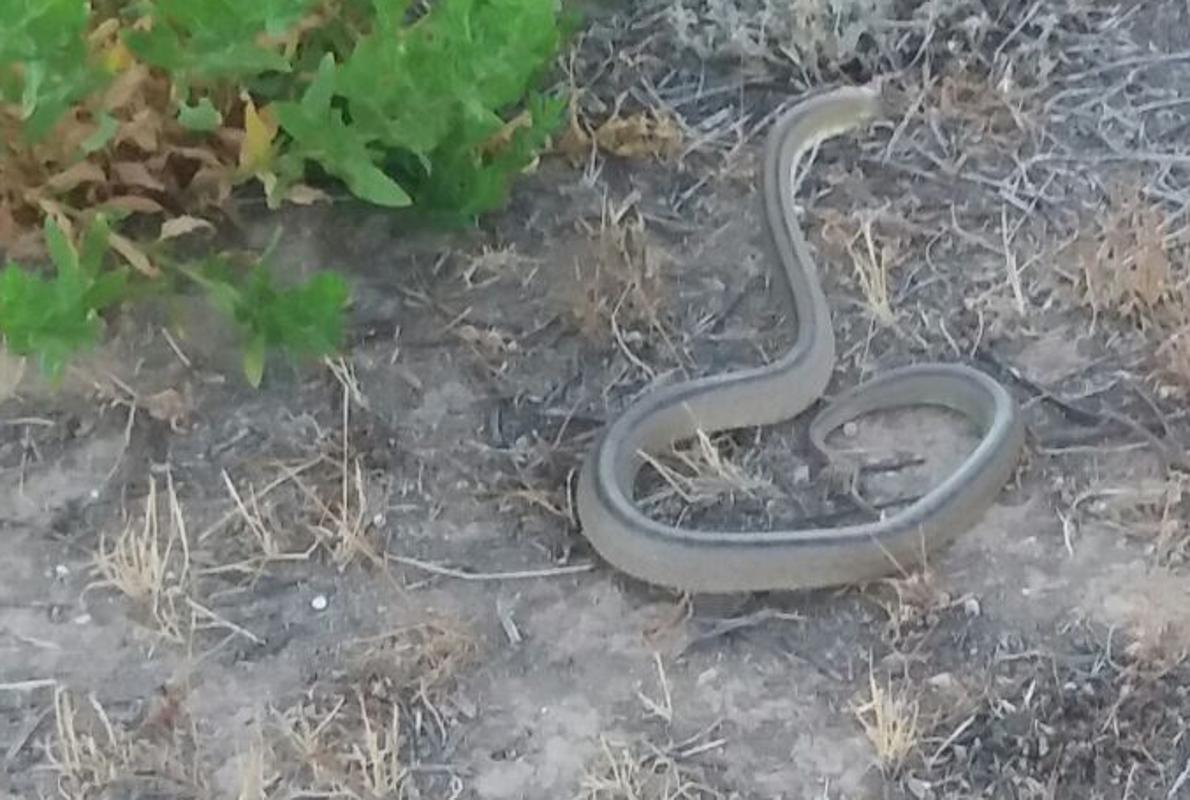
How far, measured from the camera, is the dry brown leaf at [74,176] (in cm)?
302

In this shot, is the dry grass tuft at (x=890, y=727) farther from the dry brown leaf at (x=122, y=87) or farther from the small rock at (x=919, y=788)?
the dry brown leaf at (x=122, y=87)

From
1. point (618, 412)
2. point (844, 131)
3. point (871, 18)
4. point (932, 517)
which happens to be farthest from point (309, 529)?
point (871, 18)

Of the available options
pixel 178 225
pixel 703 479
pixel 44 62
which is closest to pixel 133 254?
pixel 178 225

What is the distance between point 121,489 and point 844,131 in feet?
4.98

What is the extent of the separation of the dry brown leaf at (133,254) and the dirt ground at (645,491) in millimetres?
193

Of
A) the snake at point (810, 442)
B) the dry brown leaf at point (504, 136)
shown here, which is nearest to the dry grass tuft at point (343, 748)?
the snake at point (810, 442)

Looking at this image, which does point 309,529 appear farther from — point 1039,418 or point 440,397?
point 1039,418

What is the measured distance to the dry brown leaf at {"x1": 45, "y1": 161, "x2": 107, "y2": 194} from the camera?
3021 mm

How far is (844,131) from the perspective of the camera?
3764mm

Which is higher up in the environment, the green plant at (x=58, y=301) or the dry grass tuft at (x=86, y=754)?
the green plant at (x=58, y=301)

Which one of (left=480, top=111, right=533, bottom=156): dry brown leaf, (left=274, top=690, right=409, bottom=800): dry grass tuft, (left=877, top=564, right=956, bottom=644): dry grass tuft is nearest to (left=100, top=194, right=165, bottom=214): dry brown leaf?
(left=480, top=111, right=533, bottom=156): dry brown leaf

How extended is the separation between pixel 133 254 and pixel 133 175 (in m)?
0.14

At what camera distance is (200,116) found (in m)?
2.92

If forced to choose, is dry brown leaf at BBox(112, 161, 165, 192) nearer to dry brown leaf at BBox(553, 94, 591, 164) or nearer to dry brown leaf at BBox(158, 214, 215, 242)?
dry brown leaf at BBox(158, 214, 215, 242)
